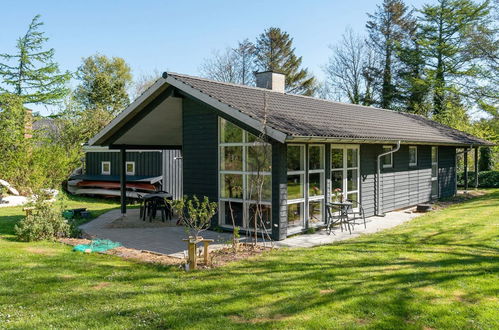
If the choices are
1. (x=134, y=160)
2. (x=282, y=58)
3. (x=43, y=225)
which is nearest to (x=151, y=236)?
(x=43, y=225)

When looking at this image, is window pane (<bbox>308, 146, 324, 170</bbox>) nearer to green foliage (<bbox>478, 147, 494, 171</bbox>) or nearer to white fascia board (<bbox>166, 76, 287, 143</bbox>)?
white fascia board (<bbox>166, 76, 287, 143</bbox>)

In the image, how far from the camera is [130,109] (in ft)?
34.5

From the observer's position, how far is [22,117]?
18.1 metres

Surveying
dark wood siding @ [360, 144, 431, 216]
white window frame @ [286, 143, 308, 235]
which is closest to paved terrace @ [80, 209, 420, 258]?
white window frame @ [286, 143, 308, 235]

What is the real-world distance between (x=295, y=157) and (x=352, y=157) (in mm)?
2689

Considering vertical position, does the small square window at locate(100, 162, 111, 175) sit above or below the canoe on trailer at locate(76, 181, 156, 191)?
above

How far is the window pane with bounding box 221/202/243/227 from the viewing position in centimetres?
934

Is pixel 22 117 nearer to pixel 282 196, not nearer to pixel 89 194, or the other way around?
pixel 89 194

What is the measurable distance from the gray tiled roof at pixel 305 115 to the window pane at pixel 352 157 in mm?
A: 570

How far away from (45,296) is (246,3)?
46.1 ft

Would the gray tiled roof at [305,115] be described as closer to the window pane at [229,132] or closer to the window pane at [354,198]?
the window pane at [229,132]

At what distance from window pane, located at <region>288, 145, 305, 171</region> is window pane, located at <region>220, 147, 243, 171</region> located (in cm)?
112

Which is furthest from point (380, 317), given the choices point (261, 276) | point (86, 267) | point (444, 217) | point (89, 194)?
point (89, 194)

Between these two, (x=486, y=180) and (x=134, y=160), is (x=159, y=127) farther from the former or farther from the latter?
(x=486, y=180)
